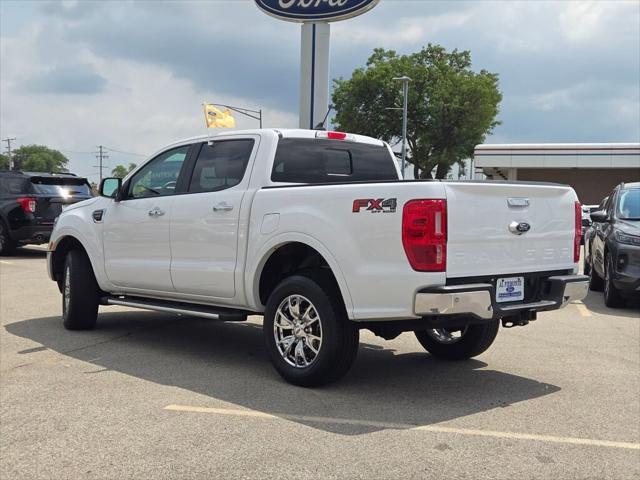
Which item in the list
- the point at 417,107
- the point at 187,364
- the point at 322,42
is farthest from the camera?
the point at 417,107

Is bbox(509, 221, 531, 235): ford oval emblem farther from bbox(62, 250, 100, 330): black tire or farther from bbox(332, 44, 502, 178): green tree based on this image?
bbox(332, 44, 502, 178): green tree

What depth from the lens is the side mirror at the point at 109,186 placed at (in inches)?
275

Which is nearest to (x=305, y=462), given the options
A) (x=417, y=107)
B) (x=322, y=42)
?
(x=322, y=42)

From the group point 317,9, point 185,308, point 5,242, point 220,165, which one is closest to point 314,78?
point 317,9

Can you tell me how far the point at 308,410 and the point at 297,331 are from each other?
0.70 m

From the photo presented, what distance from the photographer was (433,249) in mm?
4383

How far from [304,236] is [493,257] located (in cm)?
134

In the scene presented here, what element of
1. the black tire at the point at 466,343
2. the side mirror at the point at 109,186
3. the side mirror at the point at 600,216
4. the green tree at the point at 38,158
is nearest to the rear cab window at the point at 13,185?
the side mirror at the point at 109,186

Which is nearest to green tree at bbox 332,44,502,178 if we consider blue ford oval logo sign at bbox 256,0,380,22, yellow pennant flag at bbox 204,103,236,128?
yellow pennant flag at bbox 204,103,236,128

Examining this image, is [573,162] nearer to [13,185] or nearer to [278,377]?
[13,185]

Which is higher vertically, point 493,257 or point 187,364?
point 493,257

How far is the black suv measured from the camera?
49.4 ft

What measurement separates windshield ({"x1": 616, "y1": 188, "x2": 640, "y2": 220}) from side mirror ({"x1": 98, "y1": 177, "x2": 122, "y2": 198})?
22.2ft

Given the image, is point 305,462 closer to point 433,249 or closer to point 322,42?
point 433,249
